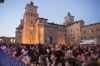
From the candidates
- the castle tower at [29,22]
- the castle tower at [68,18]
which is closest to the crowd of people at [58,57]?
the castle tower at [29,22]

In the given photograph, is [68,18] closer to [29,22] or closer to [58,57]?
[29,22]

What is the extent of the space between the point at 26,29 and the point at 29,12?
403cm

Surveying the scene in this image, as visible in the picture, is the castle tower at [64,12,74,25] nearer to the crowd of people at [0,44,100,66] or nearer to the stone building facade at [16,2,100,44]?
the stone building facade at [16,2,100,44]

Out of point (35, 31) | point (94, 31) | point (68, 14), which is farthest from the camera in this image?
point (68, 14)

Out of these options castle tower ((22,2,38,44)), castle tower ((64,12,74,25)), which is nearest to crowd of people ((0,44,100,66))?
castle tower ((22,2,38,44))

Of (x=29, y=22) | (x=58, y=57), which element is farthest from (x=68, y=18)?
(x=58, y=57)

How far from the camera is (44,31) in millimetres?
40875

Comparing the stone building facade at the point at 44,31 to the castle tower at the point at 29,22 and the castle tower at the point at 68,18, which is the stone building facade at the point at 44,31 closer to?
the castle tower at the point at 29,22

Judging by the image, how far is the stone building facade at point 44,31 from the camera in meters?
41.0

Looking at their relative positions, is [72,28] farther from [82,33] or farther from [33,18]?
[33,18]

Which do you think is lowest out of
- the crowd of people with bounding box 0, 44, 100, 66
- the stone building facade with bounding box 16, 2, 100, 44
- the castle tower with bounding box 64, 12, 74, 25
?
the crowd of people with bounding box 0, 44, 100, 66

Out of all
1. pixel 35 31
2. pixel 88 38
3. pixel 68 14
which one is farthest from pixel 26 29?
pixel 68 14

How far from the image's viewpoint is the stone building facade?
41.0m

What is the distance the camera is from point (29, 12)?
1690 inches
